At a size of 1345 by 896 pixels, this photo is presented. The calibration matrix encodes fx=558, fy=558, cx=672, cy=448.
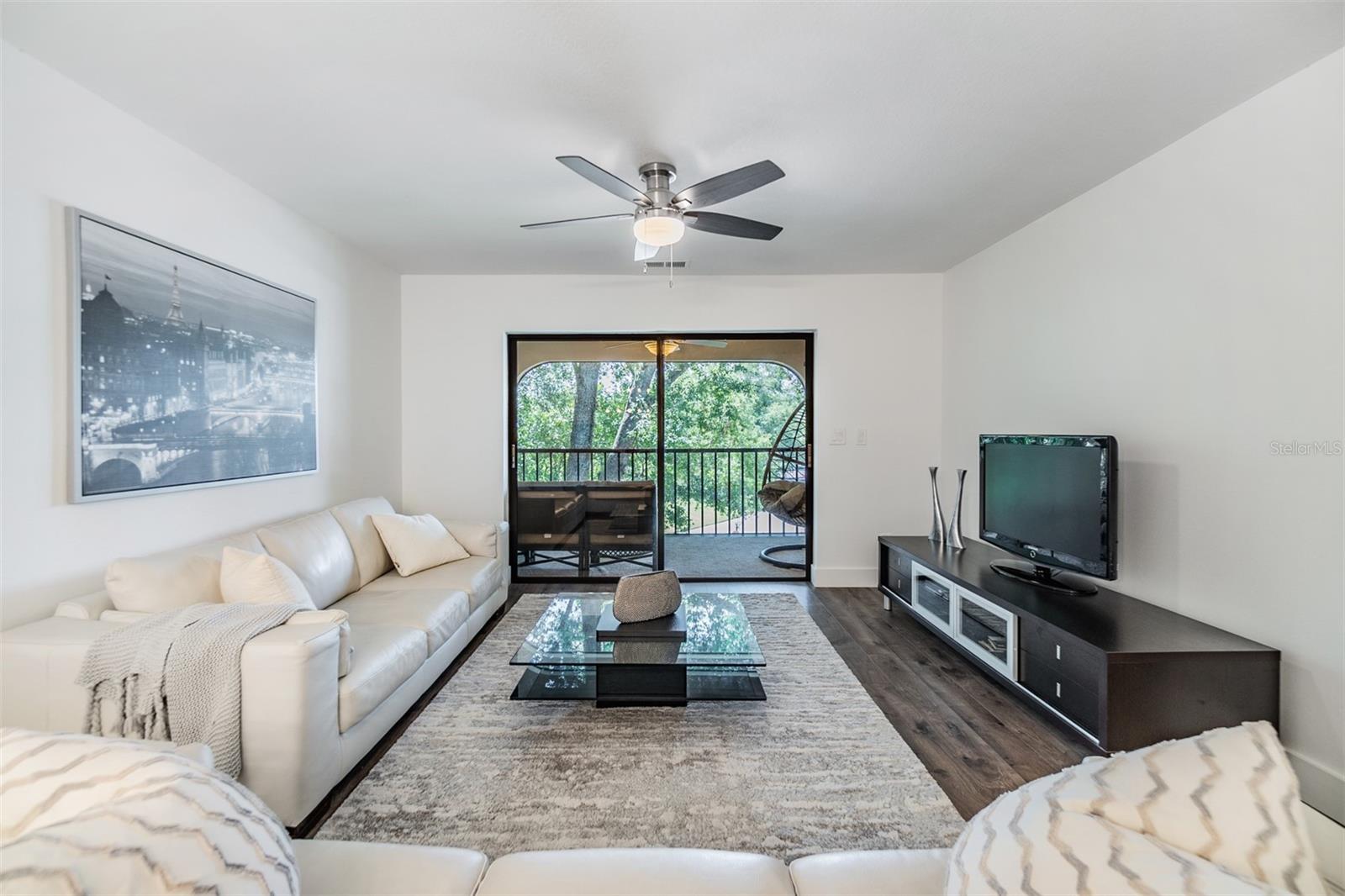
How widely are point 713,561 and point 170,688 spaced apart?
3705 mm

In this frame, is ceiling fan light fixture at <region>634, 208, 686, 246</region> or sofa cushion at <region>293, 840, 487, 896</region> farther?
ceiling fan light fixture at <region>634, 208, 686, 246</region>

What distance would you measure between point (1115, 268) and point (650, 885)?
316 centimetres

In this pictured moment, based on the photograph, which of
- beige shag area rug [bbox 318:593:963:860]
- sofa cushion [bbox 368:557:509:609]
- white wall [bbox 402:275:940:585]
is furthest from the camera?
white wall [bbox 402:275:940:585]

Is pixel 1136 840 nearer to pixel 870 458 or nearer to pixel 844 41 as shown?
pixel 844 41

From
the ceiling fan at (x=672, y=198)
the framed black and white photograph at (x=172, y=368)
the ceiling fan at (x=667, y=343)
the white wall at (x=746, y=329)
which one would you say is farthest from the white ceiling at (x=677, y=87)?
the ceiling fan at (x=667, y=343)

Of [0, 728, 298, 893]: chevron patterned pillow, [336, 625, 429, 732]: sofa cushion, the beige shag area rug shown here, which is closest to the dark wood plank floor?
the beige shag area rug

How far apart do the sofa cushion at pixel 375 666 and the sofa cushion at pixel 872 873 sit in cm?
155

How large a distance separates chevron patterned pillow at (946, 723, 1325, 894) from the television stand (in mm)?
2182

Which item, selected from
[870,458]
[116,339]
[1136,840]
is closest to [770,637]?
[870,458]

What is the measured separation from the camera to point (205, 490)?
245cm

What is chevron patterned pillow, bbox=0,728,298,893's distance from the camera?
57cm

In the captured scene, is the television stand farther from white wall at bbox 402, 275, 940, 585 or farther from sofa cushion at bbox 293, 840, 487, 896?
sofa cushion at bbox 293, 840, 487, 896

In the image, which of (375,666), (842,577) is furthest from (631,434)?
(375,666)

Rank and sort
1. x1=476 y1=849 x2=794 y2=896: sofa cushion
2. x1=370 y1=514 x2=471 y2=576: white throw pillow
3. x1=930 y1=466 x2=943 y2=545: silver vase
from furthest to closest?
x1=930 y1=466 x2=943 y2=545: silver vase, x1=370 y1=514 x2=471 y2=576: white throw pillow, x1=476 y1=849 x2=794 y2=896: sofa cushion
